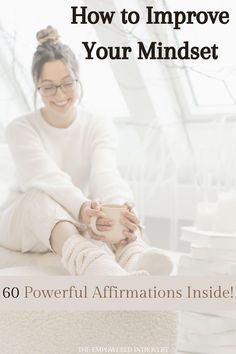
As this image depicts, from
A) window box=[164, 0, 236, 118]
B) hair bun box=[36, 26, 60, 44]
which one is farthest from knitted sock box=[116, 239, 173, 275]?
hair bun box=[36, 26, 60, 44]

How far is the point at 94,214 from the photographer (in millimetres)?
1330

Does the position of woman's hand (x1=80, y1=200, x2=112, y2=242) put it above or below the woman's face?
below

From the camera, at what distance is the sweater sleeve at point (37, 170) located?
1.35 meters

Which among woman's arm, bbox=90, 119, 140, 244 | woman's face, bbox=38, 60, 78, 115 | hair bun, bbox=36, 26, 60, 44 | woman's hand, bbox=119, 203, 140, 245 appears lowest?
woman's hand, bbox=119, 203, 140, 245

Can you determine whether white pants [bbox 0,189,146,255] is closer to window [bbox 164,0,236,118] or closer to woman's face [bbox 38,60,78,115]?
woman's face [bbox 38,60,78,115]

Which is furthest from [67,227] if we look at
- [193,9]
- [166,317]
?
[193,9]

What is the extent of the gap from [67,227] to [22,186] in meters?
0.15

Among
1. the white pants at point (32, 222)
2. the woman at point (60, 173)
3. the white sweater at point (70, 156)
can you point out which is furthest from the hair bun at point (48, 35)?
the white pants at point (32, 222)

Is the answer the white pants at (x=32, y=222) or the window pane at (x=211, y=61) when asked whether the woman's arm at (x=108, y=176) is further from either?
the window pane at (x=211, y=61)

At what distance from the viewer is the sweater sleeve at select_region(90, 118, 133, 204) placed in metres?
1.37

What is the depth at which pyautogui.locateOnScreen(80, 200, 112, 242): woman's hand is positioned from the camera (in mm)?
1327

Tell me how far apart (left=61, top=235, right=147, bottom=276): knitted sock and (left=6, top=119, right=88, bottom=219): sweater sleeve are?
69 mm

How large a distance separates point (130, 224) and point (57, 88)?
33cm

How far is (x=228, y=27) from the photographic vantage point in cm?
135
